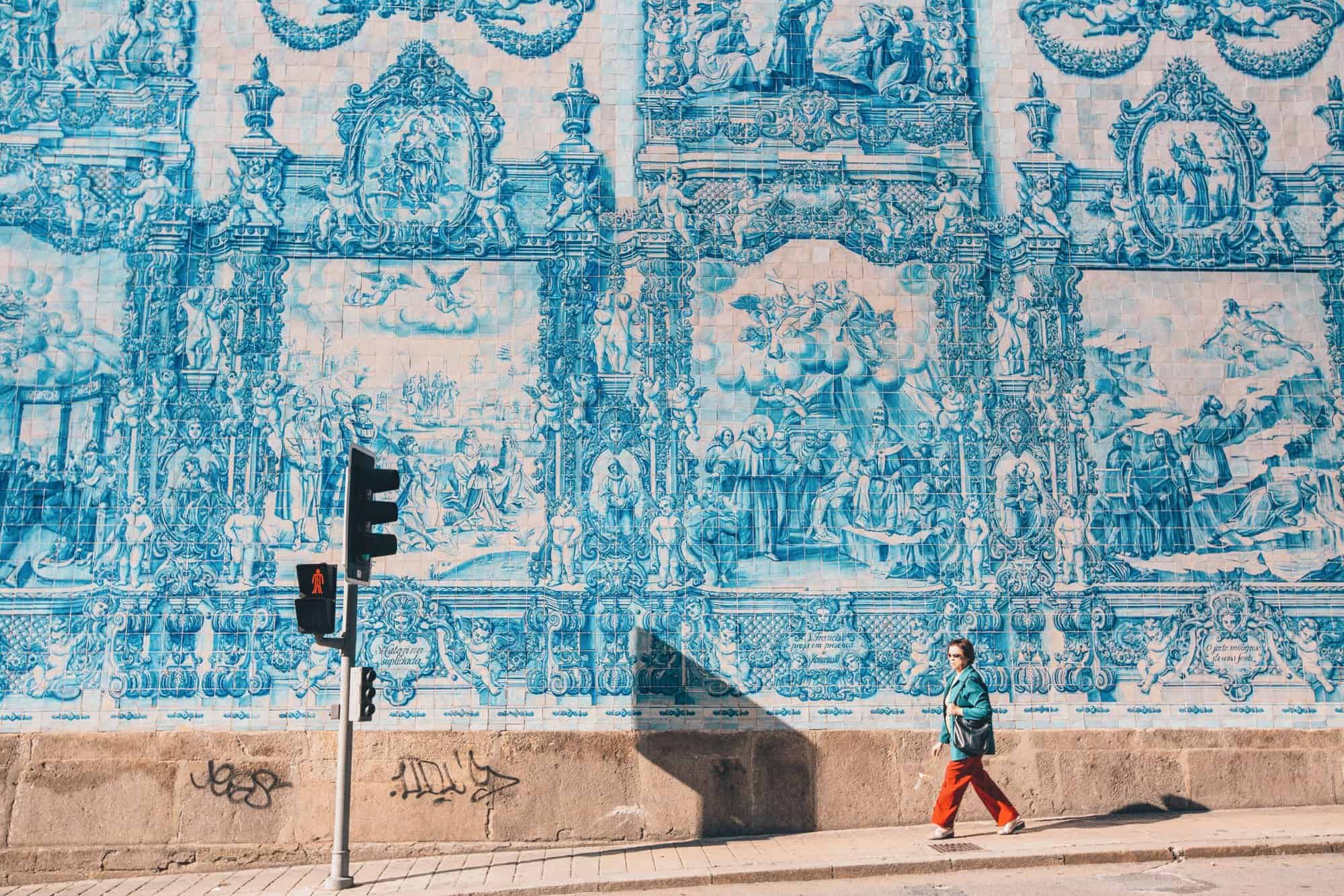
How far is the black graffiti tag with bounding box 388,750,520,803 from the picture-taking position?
943 centimetres

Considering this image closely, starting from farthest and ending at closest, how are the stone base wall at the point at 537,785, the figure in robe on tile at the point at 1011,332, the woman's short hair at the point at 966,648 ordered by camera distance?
the figure in robe on tile at the point at 1011,332
the stone base wall at the point at 537,785
the woman's short hair at the point at 966,648

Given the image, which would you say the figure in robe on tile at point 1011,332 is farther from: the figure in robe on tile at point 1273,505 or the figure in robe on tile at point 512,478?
the figure in robe on tile at point 512,478

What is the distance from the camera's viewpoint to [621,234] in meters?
10.3

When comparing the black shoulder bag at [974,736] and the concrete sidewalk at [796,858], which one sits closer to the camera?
the concrete sidewalk at [796,858]

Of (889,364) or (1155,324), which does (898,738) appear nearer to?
(889,364)

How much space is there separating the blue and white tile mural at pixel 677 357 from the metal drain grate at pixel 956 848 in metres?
1.19

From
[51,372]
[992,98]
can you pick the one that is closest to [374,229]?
[51,372]

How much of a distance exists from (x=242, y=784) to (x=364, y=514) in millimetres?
2400

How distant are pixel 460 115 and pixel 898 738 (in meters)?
6.05

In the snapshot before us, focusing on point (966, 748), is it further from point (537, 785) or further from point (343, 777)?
point (343, 777)

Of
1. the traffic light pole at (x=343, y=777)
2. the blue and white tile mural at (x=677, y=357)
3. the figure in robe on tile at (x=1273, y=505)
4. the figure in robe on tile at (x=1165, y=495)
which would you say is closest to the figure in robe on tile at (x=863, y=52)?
the blue and white tile mural at (x=677, y=357)

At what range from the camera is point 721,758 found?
31.4 feet

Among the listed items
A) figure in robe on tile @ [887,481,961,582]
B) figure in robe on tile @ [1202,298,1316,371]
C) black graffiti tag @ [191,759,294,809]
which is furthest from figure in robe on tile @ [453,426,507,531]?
figure in robe on tile @ [1202,298,1316,371]

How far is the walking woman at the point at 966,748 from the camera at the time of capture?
8.84m
